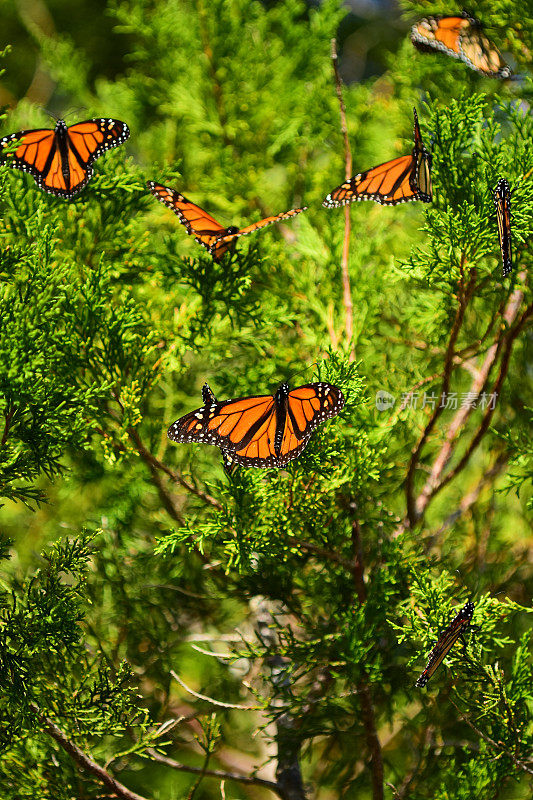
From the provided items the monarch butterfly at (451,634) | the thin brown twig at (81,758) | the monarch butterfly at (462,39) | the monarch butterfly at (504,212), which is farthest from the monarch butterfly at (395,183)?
the thin brown twig at (81,758)

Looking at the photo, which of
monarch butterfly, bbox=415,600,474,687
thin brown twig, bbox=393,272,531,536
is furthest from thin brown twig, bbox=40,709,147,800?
thin brown twig, bbox=393,272,531,536

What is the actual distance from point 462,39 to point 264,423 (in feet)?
3.82

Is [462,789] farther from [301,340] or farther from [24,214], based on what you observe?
[24,214]

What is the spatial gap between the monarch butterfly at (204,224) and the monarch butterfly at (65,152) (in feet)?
0.55

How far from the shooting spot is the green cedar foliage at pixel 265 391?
144cm

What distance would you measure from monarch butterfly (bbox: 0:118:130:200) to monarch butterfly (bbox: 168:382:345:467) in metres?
0.63

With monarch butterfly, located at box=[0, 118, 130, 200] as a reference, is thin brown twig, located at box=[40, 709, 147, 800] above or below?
below

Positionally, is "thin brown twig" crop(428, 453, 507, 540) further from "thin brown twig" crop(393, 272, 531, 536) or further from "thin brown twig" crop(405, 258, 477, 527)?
"thin brown twig" crop(405, 258, 477, 527)

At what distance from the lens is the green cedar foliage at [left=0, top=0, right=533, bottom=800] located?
144cm

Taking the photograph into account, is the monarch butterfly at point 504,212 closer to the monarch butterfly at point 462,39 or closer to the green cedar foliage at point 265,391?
the green cedar foliage at point 265,391

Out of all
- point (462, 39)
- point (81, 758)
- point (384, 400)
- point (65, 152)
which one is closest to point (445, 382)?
point (384, 400)

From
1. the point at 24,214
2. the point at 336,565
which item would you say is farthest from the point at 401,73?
the point at 336,565

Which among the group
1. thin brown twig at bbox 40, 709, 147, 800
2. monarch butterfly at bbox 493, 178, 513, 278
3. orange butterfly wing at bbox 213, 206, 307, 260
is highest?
orange butterfly wing at bbox 213, 206, 307, 260

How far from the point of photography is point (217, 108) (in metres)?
2.34
